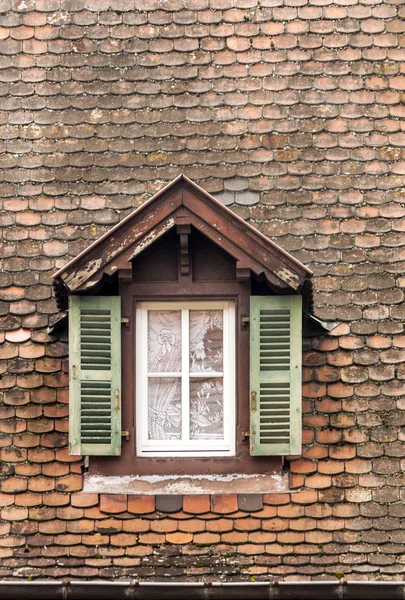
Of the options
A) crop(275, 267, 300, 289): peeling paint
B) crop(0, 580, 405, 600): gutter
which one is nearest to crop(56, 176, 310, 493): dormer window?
crop(275, 267, 300, 289): peeling paint

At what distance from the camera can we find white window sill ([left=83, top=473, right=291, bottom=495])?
7574 millimetres

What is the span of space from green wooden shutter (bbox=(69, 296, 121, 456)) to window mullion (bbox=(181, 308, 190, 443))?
411 millimetres

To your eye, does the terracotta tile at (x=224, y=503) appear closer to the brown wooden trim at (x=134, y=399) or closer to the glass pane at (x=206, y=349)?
the brown wooden trim at (x=134, y=399)

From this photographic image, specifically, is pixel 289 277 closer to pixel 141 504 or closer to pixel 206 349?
pixel 206 349

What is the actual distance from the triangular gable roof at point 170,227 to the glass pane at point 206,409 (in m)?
0.78

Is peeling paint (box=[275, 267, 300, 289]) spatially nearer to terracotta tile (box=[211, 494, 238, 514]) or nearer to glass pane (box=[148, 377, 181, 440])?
glass pane (box=[148, 377, 181, 440])

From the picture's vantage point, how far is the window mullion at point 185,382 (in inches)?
299

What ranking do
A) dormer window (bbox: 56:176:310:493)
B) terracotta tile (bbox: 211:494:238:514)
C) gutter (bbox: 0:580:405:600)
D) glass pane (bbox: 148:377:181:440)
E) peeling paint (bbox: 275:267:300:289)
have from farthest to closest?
glass pane (bbox: 148:377:181:440) < terracotta tile (bbox: 211:494:238:514) < dormer window (bbox: 56:176:310:493) < peeling paint (bbox: 275:267:300:289) < gutter (bbox: 0:580:405:600)

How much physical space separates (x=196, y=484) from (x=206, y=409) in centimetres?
47

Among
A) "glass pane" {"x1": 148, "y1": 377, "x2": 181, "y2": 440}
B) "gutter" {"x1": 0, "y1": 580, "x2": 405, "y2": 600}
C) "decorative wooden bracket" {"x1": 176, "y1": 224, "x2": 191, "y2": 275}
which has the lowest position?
"gutter" {"x1": 0, "y1": 580, "x2": 405, "y2": 600}

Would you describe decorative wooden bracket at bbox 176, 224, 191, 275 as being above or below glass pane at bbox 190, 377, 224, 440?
above

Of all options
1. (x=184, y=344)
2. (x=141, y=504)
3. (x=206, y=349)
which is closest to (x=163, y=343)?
(x=184, y=344)

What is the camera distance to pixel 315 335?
8.02 meters

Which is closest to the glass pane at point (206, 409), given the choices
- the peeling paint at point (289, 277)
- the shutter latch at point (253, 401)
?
the shutter latch at point (253, 401)
